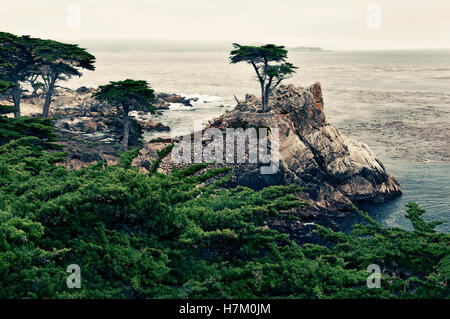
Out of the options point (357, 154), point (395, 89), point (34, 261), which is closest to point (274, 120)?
point (357, 154)

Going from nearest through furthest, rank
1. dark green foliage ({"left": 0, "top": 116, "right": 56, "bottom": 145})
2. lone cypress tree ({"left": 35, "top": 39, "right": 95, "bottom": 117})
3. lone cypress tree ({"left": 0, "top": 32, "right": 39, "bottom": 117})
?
dark green foliage ({"left": 0, "top": 116, "right": 56, "bottom": 145})
lone cypress tree ({"left": 0, "top": 32, "right": 39, "bottom": 117})
lone cypress tree ({"left": 35, "top": 39, "right": 95, "bottom": 117})

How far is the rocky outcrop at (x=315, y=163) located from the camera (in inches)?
1128

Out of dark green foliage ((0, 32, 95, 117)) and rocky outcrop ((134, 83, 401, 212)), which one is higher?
dark green foliage ((0, 32, 95, 117))

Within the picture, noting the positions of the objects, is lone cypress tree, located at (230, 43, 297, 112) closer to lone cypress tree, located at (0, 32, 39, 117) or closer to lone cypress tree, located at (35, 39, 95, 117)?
lone cypress tree, located at (35, 39, 95, 117)

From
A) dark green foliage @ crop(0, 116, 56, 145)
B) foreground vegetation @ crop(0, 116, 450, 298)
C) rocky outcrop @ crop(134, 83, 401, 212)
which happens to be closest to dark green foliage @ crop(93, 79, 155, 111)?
rocky outcrop @ crop(134, 83, 401, 212)

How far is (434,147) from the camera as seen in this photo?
42562 millimetres

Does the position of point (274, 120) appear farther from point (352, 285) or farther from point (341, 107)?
point (341, 107)

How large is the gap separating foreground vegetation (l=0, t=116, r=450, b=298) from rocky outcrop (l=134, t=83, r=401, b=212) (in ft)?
57.7

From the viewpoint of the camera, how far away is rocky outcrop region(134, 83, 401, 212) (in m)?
28.6

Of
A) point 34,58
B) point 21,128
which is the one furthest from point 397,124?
point 21,128

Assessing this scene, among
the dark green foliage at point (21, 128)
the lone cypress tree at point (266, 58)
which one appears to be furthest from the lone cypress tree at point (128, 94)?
the lone cypress tree at point (266, 58)

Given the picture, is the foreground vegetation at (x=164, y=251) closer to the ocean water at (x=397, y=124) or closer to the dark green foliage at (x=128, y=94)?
the ocean water at (x=397, y=124)
